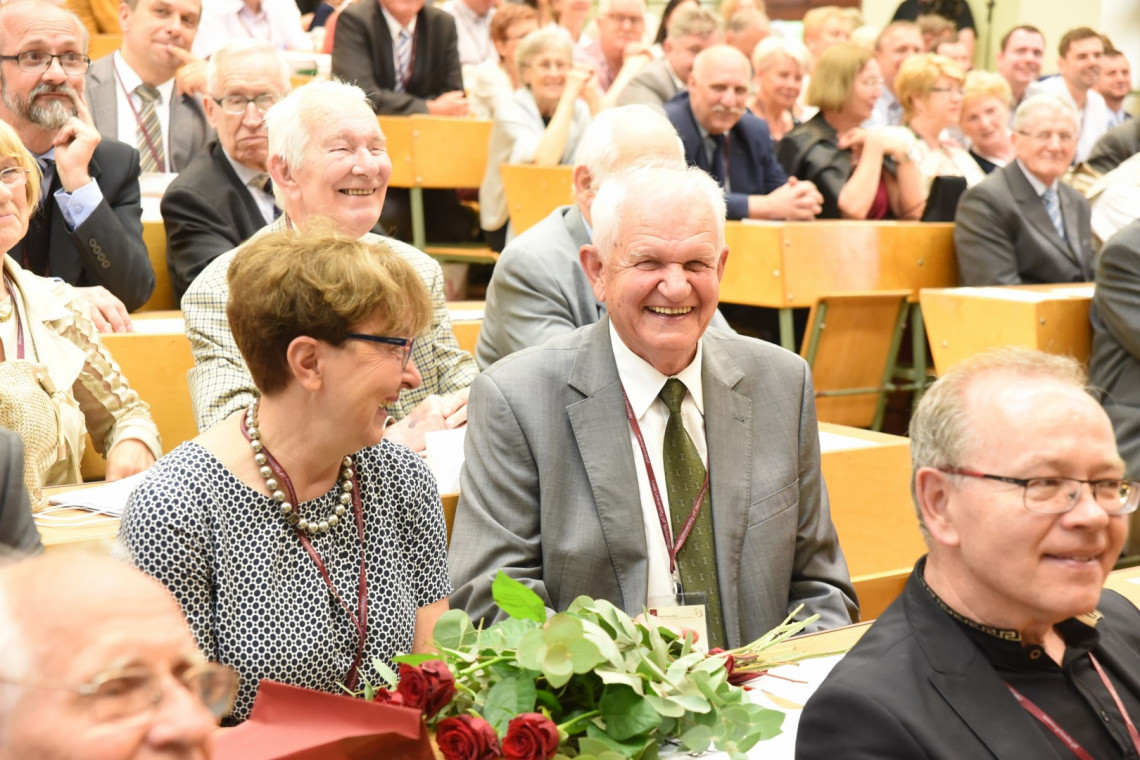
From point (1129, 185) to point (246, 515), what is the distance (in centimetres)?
465

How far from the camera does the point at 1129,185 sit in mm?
5453

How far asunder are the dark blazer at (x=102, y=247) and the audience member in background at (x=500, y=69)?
2.69m

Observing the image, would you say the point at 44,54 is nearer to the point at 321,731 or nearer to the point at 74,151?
the point at 74,151

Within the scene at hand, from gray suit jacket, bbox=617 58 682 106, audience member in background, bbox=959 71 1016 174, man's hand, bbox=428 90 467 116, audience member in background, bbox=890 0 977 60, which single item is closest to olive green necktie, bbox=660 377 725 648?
gray suit jacket, bbox=617 58 682 106

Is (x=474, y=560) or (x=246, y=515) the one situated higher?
(x=246, y=515)

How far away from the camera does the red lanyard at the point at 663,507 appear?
7.38ft

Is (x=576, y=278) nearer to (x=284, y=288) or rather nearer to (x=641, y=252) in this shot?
(x=641, y=252)

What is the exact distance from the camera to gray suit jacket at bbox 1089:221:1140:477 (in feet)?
14.2

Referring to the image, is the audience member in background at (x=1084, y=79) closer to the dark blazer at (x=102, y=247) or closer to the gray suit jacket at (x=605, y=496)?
the dark blazer at (x=102, y=247)

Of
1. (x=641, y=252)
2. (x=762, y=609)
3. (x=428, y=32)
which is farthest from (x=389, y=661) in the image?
(x=428, y=32)

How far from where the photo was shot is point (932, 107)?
6156 mm

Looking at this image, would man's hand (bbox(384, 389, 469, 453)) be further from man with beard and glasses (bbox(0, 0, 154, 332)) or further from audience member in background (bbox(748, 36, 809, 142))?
audience member in background (bbox(748, 36, 809, 142))

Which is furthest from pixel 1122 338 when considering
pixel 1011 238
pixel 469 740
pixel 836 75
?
pixel 469 740

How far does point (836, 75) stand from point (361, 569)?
14.6 feet
